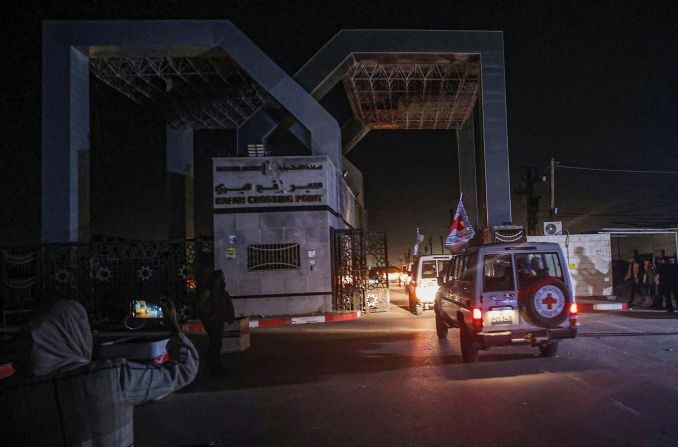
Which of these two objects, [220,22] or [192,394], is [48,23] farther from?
[192,394]

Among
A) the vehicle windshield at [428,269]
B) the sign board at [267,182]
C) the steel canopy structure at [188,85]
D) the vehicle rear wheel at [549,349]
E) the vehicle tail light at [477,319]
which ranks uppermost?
the steel canopy structure at [188,85]

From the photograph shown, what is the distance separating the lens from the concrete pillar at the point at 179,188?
29.4m

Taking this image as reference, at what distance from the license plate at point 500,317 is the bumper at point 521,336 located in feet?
0.57

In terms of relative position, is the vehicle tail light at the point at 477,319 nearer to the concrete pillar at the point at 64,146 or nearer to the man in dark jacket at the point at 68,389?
the man in dark jacket at the point at 68,389

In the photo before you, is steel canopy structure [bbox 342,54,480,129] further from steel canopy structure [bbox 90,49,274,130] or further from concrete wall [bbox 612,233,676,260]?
concrete wall [bbox 612,233,676,260]

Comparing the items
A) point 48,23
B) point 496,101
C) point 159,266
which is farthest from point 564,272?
point 48,23

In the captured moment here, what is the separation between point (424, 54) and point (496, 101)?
143 inches

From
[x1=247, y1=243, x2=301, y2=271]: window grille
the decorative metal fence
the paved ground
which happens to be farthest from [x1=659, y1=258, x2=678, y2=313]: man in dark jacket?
the decorative metal fence

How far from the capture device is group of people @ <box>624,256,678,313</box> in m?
16.6

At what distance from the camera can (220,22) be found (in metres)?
20.4

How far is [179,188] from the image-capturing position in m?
29.6

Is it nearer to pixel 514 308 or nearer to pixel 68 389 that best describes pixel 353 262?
pixel 514 308

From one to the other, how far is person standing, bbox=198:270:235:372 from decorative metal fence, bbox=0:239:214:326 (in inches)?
357

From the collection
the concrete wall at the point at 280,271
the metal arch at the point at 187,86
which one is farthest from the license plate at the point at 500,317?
the metal arch at the point at 187,86
